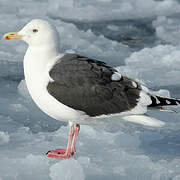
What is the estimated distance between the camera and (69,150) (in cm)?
414

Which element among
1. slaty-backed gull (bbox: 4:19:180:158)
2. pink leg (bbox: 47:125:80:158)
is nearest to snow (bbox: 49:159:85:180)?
pink leg (bbox: 47:125:80:158)

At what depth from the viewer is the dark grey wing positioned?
12.3ft

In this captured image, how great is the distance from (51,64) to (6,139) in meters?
1.25

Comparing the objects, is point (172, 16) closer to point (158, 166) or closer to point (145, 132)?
point (145, 132)

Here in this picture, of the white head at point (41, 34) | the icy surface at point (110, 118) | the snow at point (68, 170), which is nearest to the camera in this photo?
the snow at point (68, 170)

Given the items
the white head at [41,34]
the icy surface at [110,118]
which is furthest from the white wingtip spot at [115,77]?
the white head at [41,34]

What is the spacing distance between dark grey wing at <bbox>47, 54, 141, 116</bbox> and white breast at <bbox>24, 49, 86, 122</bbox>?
4 centimetres

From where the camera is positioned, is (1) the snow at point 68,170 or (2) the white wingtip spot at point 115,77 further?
(2) the white wingtip spot at point 115,77

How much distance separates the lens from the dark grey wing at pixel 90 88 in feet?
12.3

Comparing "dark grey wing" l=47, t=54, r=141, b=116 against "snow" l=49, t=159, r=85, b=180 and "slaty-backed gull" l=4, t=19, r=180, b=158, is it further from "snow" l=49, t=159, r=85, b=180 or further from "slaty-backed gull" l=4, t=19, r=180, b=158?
"snow" l=49, t=159, r=85, b=180

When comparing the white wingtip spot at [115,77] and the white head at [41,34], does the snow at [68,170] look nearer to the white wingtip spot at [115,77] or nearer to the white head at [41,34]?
the white wingtip spot at [115,77]

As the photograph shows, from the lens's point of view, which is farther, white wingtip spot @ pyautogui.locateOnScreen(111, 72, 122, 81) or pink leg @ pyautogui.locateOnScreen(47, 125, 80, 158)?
pink leg @ pyautogui.locateOnScreen(47, 125, 80, 158)

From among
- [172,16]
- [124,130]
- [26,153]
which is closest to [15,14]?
[172,16]

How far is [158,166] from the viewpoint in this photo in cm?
425
